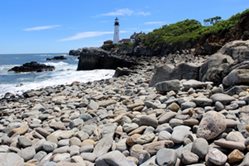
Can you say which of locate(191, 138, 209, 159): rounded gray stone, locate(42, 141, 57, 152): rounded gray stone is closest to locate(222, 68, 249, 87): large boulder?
locate(191, 138, 209, 159): rounded gray stone

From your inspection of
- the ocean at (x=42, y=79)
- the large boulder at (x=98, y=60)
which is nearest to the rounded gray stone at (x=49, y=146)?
the ocean at (x=42, y=79)

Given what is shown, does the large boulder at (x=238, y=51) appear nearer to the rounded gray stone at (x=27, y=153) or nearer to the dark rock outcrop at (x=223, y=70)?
the dark rock outcrop at (x=223, y=70)

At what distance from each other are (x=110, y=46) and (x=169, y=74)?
6734cm

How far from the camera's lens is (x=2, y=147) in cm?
570

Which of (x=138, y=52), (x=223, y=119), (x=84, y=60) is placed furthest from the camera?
(x=138, y=52)

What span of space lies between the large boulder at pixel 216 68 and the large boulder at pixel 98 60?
28.8 m

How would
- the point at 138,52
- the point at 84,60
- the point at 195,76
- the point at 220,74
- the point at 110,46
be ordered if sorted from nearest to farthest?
the point at 220,74, the point at 195,76, the point at 84,60, the point at 138,52, the point at 110,46

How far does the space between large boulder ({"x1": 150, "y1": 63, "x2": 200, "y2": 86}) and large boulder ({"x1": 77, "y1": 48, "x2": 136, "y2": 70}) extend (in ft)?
89.0

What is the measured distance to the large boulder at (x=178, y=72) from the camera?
9703mm

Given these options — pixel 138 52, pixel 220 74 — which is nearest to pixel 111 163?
pixel 220 74

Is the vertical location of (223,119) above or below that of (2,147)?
above

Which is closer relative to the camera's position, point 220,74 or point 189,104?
point 189,104

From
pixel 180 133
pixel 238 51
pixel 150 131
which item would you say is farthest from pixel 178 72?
pixel 180 133

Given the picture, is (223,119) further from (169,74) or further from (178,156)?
(169,74)
